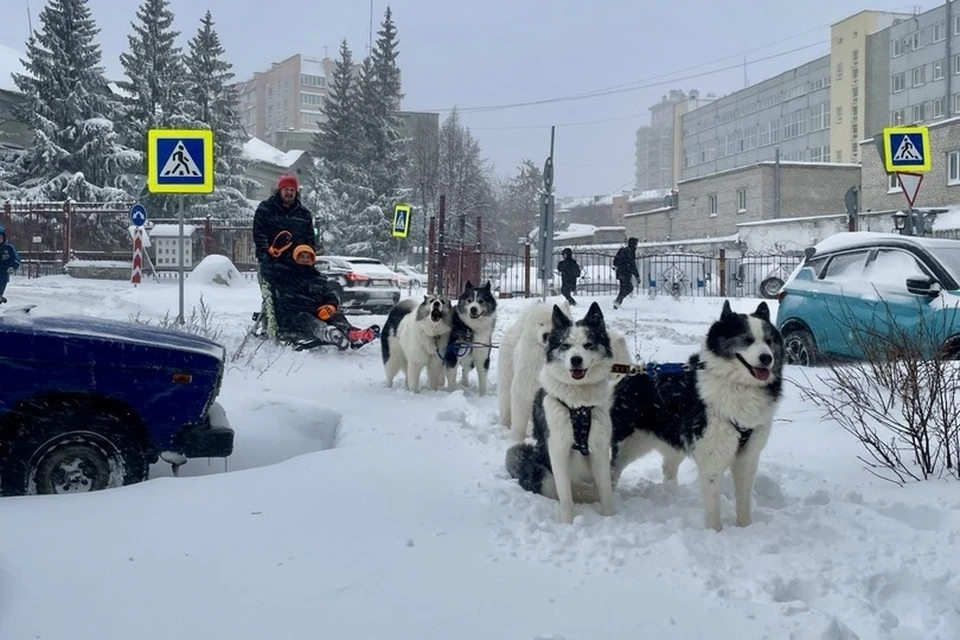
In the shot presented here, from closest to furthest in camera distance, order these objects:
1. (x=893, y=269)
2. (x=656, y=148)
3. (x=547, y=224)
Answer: (x=893, y=269)
(x=547, y=224)
(x=656, y=148)

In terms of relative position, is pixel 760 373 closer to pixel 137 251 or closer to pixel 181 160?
pixel 181 160

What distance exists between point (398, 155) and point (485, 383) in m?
33.2

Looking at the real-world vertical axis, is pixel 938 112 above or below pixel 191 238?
above

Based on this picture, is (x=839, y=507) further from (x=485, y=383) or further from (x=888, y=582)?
(x=485, y=383)

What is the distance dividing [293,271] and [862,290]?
640 cm

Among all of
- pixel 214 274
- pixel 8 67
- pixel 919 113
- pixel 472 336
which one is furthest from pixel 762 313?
pixel 919 113

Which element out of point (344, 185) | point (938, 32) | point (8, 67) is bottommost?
point (344, 185)

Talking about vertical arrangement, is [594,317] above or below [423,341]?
above

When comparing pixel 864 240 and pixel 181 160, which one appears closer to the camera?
pixel 864 240

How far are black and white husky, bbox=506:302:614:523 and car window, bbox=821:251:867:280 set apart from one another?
16.8 feet

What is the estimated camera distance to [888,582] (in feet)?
10.1

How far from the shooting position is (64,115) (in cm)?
2997

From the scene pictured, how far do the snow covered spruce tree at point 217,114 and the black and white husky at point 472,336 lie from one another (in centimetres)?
2894

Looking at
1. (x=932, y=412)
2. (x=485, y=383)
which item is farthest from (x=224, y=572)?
(x=485, y=383)
